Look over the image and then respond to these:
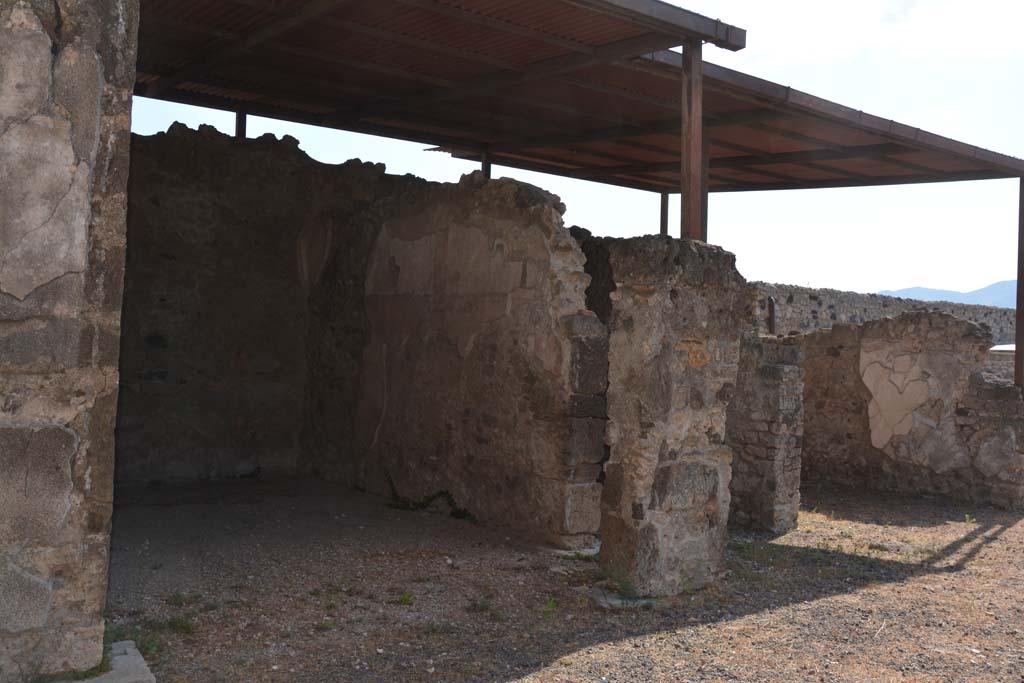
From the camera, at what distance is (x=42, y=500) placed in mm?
3088

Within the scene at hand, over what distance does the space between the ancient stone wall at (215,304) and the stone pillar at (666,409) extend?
4326mm

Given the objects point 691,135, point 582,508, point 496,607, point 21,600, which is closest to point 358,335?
point 582,508

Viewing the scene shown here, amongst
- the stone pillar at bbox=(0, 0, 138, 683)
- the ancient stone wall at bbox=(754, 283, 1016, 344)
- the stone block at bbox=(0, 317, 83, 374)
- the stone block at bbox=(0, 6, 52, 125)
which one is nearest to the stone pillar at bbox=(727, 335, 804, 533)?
the stone pillar at bbox=(0, 0, 138, 683)

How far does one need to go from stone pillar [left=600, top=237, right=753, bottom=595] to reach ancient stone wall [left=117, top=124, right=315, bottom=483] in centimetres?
433

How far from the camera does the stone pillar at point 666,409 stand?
15.9 feet

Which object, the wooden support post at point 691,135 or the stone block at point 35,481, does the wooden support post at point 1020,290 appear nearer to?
the wooden support post at point 691,135

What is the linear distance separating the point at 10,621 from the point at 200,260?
5.38 meters

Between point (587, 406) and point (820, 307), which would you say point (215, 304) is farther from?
point (820, 307)

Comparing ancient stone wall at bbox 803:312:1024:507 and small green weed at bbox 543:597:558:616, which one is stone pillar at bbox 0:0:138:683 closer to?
small green weed at bbox 543:597:558:616

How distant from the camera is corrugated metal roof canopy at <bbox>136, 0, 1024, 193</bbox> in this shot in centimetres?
570

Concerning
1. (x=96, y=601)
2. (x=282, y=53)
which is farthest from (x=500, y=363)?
(x=96, y=601)

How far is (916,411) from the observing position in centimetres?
909

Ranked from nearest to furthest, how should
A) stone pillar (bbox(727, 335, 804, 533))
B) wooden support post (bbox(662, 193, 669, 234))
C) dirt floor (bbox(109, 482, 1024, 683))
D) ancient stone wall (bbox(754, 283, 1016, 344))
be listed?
dirt floor (bbox(109, 482, 1024, 683))
stone pillar (bbox(727, 335, 804, 533))
wooden support post (bbox(662, 193, 669, 234))
ancient stone wall (bbox(754, 283, 1016, 344))

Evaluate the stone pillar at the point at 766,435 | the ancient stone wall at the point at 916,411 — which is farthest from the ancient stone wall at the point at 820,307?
the stone pillar at the point at 766,435
